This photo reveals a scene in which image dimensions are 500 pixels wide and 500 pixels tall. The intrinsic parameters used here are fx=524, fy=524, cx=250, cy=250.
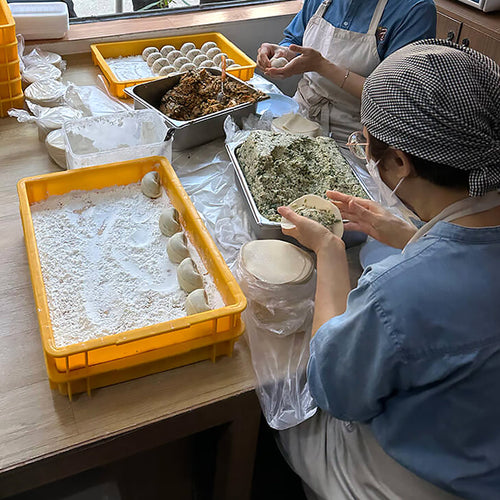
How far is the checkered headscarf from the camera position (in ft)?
2.64

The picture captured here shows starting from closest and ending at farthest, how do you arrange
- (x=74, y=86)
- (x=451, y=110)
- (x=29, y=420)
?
(x=451, y=110)
(x=29, y=420)
(x=74, y=86)

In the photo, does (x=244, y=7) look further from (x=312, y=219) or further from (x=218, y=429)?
(x=218, y=429)

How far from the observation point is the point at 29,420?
0.95 meters

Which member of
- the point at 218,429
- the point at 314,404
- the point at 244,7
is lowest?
the point at 218,429

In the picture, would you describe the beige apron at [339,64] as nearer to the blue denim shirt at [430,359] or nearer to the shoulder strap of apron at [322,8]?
the shoulder strap of apron at [322,8]

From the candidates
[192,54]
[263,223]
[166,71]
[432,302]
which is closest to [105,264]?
[263,223]

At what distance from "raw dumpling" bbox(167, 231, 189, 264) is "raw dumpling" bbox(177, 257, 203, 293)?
0.18 ft

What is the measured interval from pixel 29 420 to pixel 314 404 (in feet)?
1.80

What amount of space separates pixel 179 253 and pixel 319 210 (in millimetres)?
355

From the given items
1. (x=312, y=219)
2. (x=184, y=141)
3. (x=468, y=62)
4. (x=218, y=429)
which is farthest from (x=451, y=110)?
(x=184, y=141)

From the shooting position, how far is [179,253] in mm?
1236

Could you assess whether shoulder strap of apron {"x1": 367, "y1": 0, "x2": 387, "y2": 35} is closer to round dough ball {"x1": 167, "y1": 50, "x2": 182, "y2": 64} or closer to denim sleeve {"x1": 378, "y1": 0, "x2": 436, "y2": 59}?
denim sleeve {"x1": 378, "y1": 0, "x2": 436, "y2": 59}

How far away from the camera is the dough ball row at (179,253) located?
1106 millimetres

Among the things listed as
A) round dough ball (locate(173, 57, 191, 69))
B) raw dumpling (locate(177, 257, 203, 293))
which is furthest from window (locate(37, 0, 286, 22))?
raw dumpling (locate(177, 257, 203, 293))
